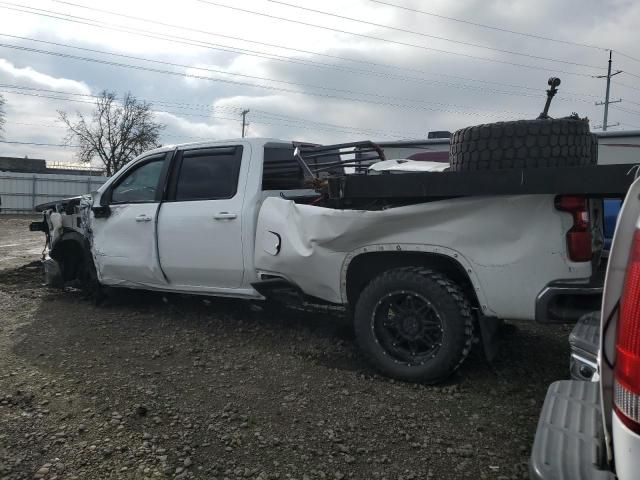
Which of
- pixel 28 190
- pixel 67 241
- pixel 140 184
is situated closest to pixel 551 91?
pixel 140 184

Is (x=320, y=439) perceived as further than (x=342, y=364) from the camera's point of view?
No

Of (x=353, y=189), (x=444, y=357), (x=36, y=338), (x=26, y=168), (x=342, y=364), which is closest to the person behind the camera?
(x=444, y=357)

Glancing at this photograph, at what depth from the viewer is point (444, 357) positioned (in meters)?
3.48

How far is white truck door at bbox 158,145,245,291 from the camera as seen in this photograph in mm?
4695

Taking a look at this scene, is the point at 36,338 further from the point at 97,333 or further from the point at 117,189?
the point at 117,189

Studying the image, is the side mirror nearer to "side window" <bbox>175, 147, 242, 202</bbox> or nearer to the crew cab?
"side window" <bbox>175, 147, 242, 202</bbox>

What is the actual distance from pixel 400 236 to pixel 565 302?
111 centimetres

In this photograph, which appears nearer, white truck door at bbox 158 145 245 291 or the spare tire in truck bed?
the spare tire in truck bed

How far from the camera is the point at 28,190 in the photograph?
27781mm

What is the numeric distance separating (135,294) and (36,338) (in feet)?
5.44

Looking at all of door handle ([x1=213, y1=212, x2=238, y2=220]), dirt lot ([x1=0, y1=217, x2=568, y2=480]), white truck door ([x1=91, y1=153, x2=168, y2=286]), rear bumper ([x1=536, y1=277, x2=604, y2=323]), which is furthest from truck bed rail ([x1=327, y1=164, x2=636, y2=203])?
white truck door ([x1=91, y1=153, x2=168, y2=286])

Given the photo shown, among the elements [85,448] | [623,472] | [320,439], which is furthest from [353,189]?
[623,472]

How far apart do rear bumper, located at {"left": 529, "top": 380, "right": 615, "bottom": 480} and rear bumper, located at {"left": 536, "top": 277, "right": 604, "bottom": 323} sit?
137 centimetres

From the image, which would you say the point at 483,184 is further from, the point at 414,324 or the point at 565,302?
the point at 414,324
